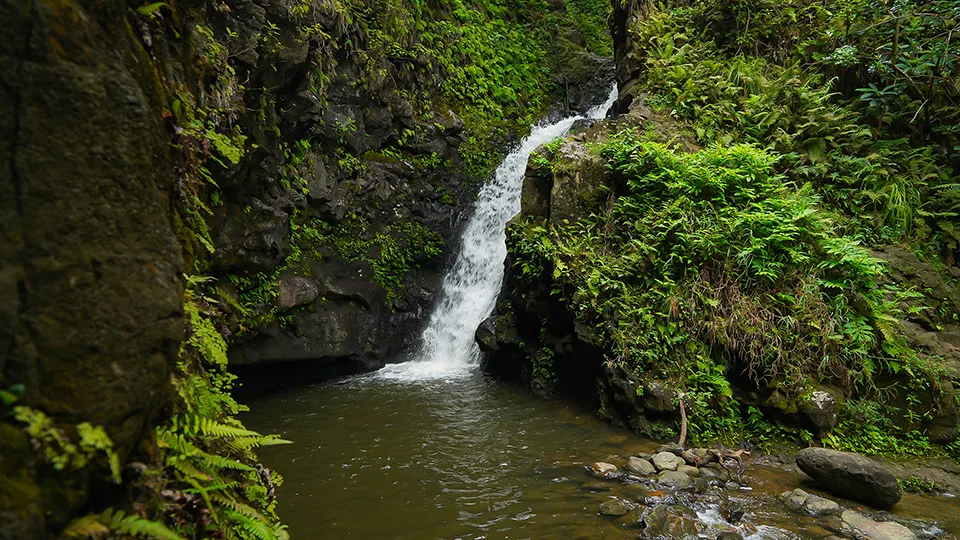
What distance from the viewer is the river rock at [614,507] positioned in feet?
14.7

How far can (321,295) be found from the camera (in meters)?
10.3

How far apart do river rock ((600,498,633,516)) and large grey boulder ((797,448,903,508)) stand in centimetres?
210

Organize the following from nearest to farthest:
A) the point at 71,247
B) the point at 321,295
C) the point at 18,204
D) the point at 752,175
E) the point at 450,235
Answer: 1. the point at 18,204
2. the point at 71,247
3. the point at 752,175
4. the point at 321,295
5. the point at 450,235

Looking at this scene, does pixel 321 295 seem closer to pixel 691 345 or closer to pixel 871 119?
pixel 691 345

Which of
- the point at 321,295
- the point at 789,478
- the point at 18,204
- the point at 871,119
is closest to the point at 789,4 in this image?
the point at 871,119

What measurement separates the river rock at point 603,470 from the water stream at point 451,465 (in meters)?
0.13

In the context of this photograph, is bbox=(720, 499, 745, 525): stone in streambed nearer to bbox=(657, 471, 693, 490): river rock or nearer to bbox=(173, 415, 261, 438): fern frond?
Answer: bbox=(657, 471, 693, 490): river rock

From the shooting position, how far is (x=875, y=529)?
4.14 m

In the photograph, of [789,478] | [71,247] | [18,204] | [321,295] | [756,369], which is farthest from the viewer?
[321,295]

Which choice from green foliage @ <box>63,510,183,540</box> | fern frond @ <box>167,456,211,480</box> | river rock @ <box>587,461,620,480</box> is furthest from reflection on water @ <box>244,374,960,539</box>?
green foliage @ <box>63,510,183,540</box>

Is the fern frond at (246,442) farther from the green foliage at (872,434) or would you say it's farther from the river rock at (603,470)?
the green foliage at (872,434)

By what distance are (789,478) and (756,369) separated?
4.76ft

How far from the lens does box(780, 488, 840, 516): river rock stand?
4480 mm

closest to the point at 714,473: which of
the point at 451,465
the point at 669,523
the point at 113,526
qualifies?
the point at 669,523
